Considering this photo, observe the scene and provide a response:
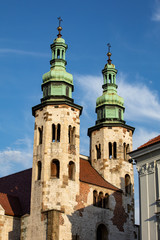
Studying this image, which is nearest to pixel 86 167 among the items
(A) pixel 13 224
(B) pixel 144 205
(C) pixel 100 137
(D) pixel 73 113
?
(C) pixel 100 137

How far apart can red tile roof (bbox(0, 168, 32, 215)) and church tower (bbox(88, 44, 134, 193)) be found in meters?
7.17

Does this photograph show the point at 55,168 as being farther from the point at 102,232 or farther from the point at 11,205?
the point at 102,232

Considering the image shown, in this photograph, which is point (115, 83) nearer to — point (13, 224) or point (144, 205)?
point (13, 224)

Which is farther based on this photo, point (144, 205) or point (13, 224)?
point (13, 224)

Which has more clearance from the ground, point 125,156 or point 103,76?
point 103,76

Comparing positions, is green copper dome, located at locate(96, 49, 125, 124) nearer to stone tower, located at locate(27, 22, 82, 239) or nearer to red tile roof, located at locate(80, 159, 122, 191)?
red tile roof, located at locate(80, 159, 122, 191)

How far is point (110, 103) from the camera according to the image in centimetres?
4462

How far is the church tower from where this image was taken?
41.2 metres

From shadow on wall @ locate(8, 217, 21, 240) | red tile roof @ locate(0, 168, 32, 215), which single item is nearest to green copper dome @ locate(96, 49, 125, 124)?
red tile roof @ locate(0, 168, 32, 215)

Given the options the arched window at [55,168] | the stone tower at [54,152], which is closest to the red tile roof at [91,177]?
the stone tower at [54,152]

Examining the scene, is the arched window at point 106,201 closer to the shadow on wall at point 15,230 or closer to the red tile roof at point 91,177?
the red tile roof at point 91,177

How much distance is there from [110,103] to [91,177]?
941cm

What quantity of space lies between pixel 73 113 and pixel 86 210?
28.5 ft

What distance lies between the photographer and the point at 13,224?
114 feet
